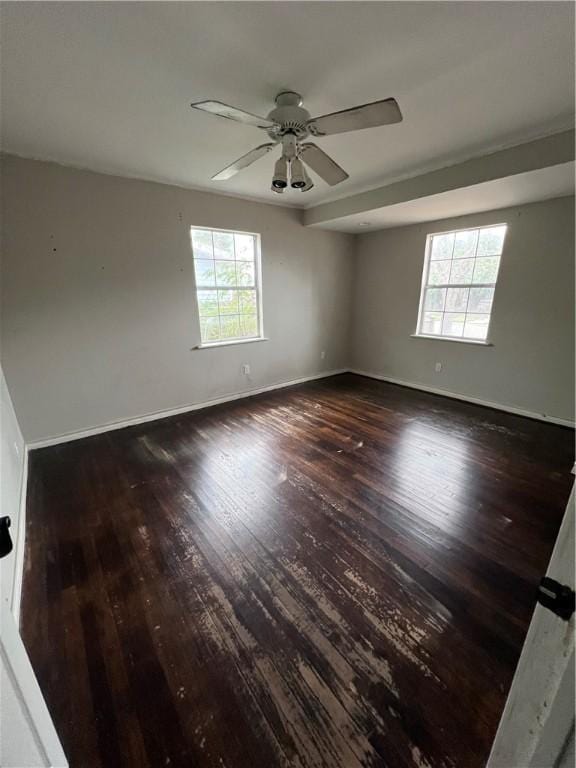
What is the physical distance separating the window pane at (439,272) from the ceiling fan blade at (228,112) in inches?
130

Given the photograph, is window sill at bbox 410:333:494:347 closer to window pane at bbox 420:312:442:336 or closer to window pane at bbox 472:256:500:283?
window pane at bbox 420:312:442:336

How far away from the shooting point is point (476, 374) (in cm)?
400

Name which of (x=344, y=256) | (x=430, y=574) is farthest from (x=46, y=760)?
(x=344, y=256)

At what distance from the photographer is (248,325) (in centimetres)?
430

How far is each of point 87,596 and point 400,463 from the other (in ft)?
7.65

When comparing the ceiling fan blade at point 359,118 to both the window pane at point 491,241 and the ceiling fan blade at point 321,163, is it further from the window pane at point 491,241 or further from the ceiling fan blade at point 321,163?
the window pane at point 491,241

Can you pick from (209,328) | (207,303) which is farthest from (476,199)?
(209,328)

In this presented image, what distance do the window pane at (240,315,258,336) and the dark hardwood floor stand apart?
1.93 metres

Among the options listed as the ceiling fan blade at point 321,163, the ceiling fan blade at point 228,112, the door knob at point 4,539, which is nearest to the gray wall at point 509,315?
the ceiling fan blade at point 321,163

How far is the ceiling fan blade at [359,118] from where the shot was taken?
4.67 ft

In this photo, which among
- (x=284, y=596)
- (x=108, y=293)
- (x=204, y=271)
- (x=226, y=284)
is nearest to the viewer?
(x=284, y=596)

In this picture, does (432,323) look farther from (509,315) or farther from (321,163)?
(321,163)

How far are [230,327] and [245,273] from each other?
76 centimetres

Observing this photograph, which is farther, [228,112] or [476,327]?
[476,327]
